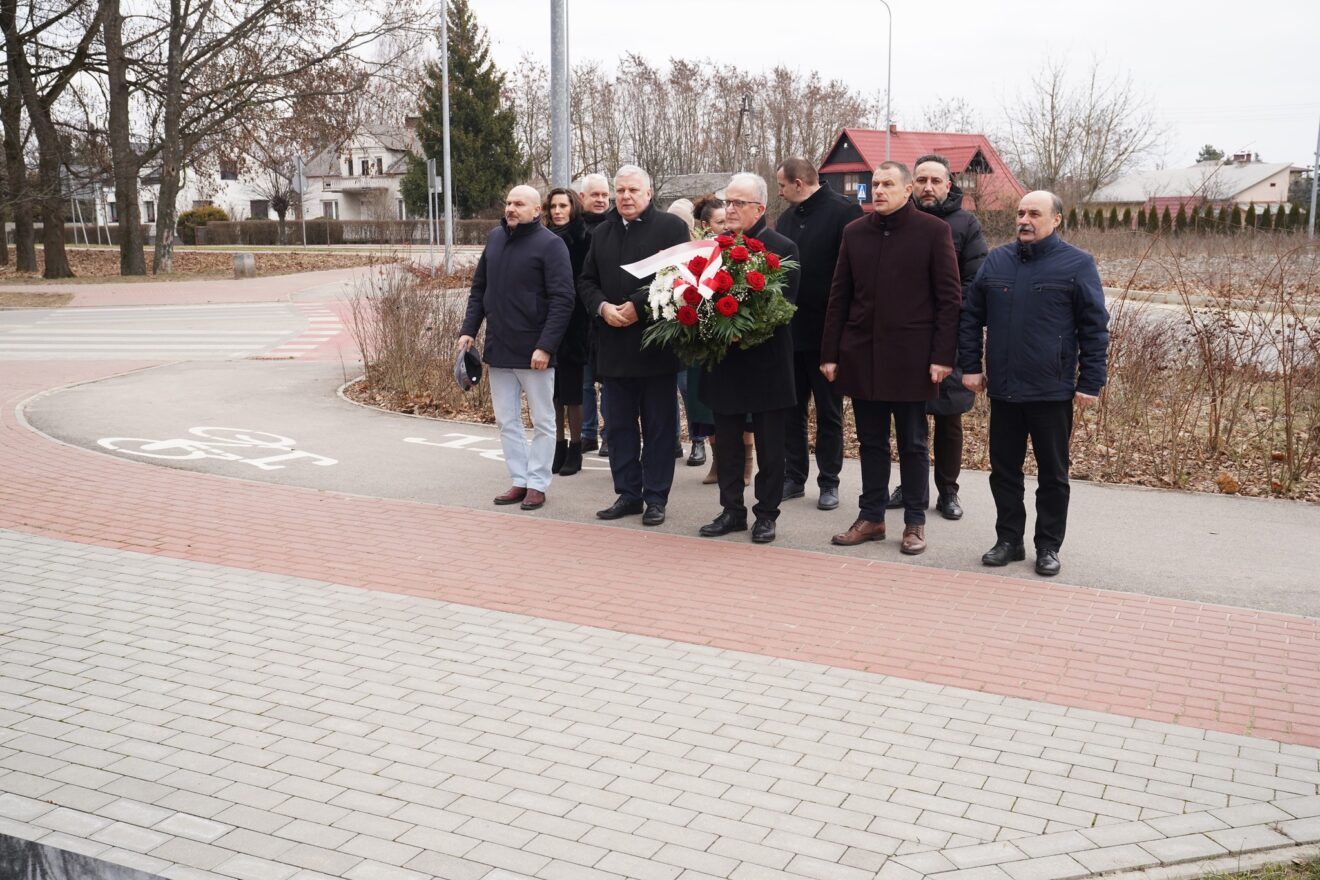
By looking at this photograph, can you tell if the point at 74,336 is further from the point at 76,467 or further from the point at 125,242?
the point at 125,242

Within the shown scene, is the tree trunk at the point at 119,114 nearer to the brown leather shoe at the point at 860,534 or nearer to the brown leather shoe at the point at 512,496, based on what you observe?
the brown leather shoe at the point at 512,496

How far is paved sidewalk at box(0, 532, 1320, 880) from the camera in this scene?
12.7ft

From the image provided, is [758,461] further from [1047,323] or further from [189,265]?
[189,265]

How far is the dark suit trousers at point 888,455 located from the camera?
7387 mm

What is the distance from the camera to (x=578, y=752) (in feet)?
15.1

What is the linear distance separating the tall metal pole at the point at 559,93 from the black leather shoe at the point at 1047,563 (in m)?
7.22

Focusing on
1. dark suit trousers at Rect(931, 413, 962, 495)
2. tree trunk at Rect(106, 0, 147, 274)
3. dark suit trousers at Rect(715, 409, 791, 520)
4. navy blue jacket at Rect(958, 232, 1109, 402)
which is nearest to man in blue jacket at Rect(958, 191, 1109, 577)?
navy blue jacket at Rect(958, 232, 1109, 402)

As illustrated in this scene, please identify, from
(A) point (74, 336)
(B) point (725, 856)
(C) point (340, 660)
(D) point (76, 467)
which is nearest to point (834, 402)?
(C) point (340, 660)

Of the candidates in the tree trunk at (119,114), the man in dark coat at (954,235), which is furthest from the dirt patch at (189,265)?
the man in dark coat at (954,235)

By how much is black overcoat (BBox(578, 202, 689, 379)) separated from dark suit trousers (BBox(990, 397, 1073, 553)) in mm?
2066

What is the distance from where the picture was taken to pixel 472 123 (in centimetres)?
6506

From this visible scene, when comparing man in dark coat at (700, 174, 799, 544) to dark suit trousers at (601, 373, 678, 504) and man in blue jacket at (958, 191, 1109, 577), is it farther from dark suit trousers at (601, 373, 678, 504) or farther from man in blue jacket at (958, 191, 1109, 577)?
man in blue jacket at (958, 191, 1109, 577)

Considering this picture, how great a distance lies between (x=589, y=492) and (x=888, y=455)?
235 centimetres

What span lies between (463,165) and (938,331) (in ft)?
198
